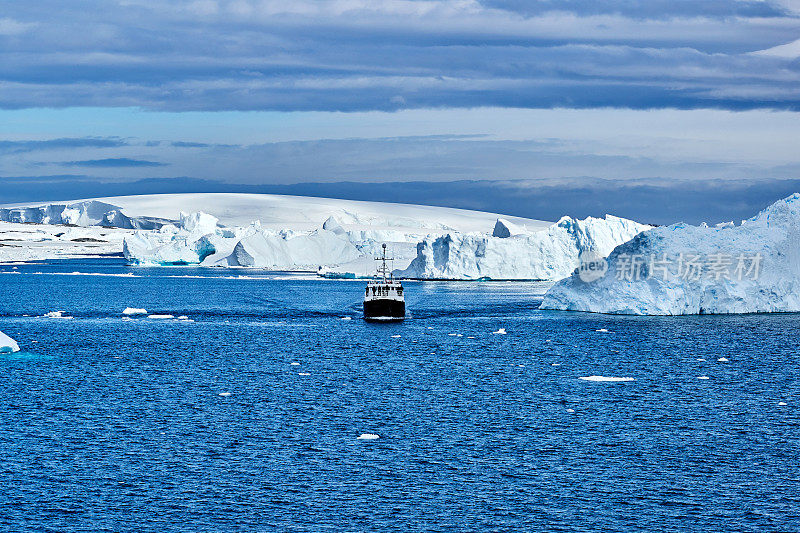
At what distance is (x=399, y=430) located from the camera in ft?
80.1

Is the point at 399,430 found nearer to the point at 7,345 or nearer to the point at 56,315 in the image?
the point at 7,345

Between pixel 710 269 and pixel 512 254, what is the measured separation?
3666cm

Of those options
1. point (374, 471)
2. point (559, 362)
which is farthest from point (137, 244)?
point (374, 471)

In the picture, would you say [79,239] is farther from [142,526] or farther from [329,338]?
[142,526]

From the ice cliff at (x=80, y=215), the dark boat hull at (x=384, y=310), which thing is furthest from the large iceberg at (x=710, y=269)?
the ice cliff at (x=80, y=215)

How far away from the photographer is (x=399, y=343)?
43469mm

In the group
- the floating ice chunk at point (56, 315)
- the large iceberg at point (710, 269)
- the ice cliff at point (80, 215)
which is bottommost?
the floating ice chunk at point (56, 315)

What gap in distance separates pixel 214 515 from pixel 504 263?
7126 centimetres

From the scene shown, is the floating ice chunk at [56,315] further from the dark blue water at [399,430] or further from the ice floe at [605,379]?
the ice floe at [605,379]

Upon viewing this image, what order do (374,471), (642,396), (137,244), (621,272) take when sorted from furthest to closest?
(137,244) → (621,272) → (642,396) → (374,471)

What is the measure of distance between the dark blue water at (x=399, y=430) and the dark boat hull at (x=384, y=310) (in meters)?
5.61

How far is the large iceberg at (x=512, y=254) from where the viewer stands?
85.3 meters

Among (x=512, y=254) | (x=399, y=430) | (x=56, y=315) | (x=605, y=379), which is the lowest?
(x=399, y=430)

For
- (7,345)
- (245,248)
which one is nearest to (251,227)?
(245,248)
